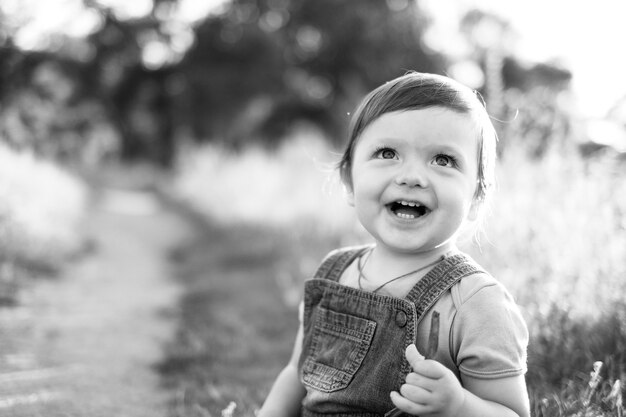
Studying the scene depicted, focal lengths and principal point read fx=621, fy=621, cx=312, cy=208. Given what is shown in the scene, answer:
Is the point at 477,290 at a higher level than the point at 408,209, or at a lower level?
lower

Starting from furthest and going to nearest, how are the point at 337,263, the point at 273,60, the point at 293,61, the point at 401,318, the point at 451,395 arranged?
the point at 293,61 → the point at 273,60 → the point at 337,263 → the point at 401,318 → the point at 451,395

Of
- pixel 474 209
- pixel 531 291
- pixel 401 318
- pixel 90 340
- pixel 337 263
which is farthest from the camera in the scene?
pixel 90 340

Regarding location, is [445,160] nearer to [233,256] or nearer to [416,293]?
[416,293]

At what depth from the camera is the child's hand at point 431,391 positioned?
4.66 feet

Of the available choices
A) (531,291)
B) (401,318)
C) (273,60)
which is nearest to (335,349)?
(401,318)

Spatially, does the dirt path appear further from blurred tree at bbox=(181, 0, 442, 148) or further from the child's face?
blurred tree at bbox=(181, 0, 442, 148)

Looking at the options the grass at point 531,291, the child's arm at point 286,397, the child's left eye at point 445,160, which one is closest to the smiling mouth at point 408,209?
the child's left eye at point 445,160

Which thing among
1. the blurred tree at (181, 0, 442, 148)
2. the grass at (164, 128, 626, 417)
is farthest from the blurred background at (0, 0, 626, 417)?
the blurred tree at (181, 0, 442, 148)

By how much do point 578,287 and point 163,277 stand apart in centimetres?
430

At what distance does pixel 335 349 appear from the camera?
69.8 inches

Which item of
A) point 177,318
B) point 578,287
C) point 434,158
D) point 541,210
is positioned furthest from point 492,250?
point 177,318

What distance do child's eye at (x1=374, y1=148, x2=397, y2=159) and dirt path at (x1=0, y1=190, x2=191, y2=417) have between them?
1.53 metres

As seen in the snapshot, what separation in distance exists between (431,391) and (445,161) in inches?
25.0

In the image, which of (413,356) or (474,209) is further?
(474,209)
